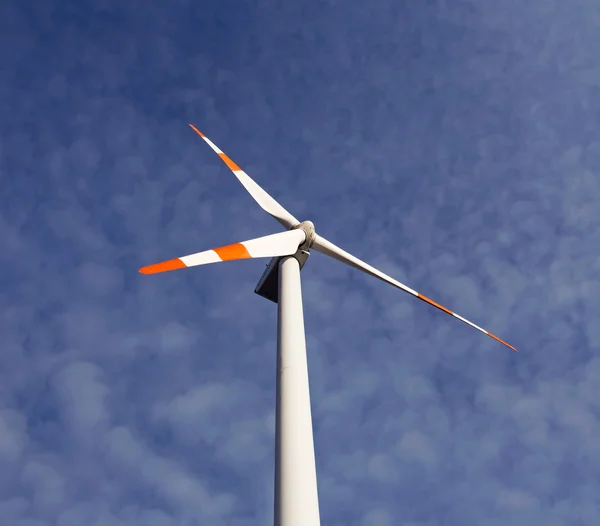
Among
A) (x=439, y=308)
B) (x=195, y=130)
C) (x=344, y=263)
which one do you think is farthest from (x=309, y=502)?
(x=195, y=130)

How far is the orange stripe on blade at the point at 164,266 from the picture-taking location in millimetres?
16594

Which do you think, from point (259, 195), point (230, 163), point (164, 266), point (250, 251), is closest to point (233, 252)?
point (250, 251)

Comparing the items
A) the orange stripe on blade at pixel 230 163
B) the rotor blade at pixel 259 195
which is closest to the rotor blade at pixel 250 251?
the rotor blade at pixel 259 195

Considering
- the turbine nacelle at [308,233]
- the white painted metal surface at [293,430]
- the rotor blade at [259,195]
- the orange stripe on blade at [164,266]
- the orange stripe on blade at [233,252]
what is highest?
the rotor blade at [259,195]

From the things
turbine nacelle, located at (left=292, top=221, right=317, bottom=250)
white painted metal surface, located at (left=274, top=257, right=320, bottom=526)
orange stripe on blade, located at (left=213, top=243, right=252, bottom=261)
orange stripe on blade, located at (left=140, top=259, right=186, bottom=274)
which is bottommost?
white painted metal surface, located at (left=274, top=257, right=320, bottom=526)

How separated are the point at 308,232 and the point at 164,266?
267 inches

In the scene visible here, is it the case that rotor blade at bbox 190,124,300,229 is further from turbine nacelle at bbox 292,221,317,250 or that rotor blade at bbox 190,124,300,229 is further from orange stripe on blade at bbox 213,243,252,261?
orange stripe on blade at bbox 213,243,252,261

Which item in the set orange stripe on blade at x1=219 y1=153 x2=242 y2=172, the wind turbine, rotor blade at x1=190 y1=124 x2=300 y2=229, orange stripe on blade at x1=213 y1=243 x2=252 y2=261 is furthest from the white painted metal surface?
orange stripe on blade at x1=219 y1=153 x2=242 y2=172

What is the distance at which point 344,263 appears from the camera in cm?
2562

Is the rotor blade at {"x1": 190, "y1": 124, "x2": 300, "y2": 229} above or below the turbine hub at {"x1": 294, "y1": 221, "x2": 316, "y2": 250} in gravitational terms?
above

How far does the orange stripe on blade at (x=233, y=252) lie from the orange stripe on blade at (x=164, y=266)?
1847 millimetres

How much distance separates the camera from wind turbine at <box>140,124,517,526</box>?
563 inches

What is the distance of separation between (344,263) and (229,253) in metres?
6.68

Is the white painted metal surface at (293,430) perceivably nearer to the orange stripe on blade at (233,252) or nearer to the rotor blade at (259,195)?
the orange stripe on blade at (233,252)
